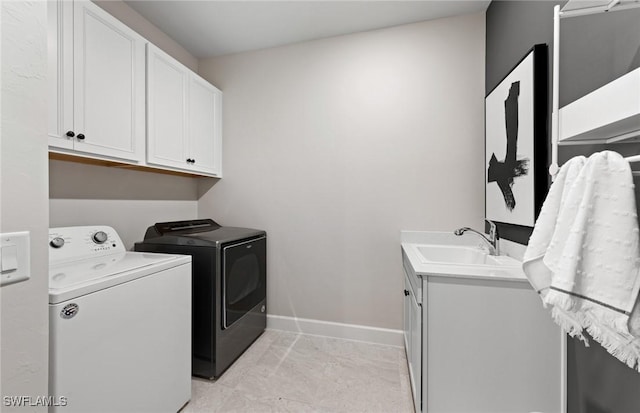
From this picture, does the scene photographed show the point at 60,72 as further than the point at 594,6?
Yes

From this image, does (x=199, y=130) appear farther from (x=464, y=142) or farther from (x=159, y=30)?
(x=464, y=142)

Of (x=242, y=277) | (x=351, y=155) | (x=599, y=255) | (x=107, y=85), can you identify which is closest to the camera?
(x=599, y=255)

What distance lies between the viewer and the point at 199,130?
2441 millimetres

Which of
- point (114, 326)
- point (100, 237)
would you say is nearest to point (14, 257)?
point (114, 326)

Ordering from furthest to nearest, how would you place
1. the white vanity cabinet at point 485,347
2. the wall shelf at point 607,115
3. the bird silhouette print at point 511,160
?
1. the bird silhouette print at point 511,160
2. the white vanity cabinet at point 485,347
3. the wall shelf at point 607,115

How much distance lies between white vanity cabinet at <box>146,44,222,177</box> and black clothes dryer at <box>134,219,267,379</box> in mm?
542

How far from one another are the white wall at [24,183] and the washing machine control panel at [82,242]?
1.00 m

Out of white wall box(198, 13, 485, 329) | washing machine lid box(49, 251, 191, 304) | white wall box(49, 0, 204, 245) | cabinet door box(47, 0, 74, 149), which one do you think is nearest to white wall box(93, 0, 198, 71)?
white wall box(49, 0, 204, 245)

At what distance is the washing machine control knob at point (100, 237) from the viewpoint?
1.71m

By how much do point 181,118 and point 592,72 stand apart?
2399 millimetres

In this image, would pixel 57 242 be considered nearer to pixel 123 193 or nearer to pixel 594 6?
pixel 123 193

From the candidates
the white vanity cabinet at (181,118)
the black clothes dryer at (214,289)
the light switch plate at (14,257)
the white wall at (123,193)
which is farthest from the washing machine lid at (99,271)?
the white vanity cabinet at (181,118)

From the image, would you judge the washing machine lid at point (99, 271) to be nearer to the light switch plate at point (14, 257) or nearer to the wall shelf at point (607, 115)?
the light switch plate at point (14, 257)

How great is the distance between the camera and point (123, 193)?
2.09m
